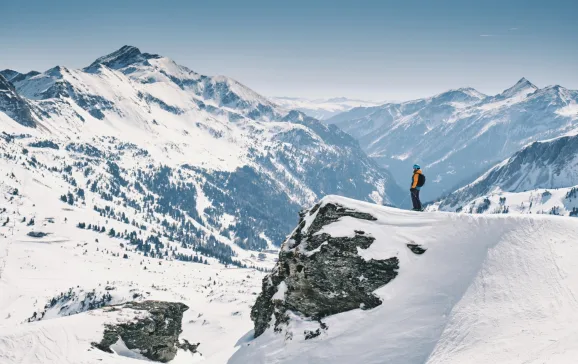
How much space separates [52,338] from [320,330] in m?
27.7

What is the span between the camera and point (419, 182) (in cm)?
4372

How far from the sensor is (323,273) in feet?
136

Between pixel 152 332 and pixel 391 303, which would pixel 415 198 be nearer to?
pixel 391 303

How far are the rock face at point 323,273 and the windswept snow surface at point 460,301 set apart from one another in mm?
872

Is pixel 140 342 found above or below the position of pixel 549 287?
below

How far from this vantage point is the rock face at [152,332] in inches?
1962

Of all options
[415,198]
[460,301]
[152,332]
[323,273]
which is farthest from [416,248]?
[152,332]

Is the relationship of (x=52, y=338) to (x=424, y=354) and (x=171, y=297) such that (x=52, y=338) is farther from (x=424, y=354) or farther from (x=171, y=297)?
(x=171, y=297)

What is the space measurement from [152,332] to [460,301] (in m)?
36.4

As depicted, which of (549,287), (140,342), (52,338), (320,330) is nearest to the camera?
(549,287)

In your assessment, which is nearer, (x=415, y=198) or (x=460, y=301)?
(x=460, y=301)

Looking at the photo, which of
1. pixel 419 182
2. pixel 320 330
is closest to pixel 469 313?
pixel 320 330

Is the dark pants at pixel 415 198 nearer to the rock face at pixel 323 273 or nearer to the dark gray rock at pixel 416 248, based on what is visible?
the rock face at pixel 323 273

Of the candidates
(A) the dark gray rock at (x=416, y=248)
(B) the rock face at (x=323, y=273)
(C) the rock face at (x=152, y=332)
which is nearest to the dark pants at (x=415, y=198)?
(B) the rock face at (x=323, y=273)
